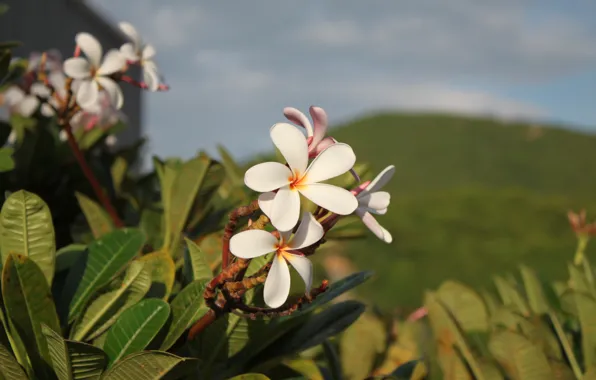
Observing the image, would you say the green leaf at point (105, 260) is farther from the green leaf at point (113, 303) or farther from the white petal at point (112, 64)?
the white petal at point (112, 64)

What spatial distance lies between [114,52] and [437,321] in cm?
88

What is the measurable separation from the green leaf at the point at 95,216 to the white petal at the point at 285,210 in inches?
27.9

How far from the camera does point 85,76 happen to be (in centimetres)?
129

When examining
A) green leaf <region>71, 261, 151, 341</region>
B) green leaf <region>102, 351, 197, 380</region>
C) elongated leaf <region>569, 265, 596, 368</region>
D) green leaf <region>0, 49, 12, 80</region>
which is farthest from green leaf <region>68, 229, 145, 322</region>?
elongated leaf <region>569, 265, 596, 368</region>

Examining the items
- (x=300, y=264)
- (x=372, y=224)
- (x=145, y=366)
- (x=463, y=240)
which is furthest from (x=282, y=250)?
(x=463, y=240)

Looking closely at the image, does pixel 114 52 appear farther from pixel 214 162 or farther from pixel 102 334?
pixel 102 334

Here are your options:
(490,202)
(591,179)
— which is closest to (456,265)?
(490,202)

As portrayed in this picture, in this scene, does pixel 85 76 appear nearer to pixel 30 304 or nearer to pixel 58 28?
pixel 30 304

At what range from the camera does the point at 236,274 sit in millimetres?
761

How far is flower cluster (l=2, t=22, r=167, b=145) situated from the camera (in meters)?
1.29

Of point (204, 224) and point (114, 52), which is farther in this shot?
point (204, 224)

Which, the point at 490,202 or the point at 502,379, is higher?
the point at 502,379

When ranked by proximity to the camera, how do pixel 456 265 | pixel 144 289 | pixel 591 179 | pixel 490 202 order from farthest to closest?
pixel 591 179 < pixel 490 202 < pixel 456 265 < pixel 144 289

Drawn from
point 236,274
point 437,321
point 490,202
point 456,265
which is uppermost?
point 236,274
